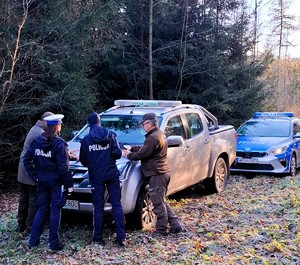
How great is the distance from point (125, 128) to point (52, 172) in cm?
218

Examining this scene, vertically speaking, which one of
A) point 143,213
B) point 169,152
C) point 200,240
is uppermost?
point 169,152

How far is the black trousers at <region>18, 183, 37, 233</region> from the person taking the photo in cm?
626

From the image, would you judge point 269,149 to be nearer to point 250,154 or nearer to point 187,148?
point 250,154

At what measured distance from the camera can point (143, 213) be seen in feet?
20.5

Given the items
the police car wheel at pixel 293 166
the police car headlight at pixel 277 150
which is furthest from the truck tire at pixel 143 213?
the police car wheel at pixel 293 166

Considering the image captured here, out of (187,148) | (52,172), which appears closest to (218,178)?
(187,148)

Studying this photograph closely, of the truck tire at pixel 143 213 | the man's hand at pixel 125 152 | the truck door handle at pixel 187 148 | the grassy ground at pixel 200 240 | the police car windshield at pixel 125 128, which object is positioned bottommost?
the grassy ground at pixel 200 240

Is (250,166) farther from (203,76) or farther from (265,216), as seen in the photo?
(203,76)

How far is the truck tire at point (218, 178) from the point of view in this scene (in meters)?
8.95

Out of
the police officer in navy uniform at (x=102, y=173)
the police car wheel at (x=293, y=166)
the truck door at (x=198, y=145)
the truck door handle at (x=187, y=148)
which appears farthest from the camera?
the police car wheel at (x=293, y=166)

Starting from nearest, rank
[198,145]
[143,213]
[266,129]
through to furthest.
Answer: [143,213] → [198,145] → [266,129]

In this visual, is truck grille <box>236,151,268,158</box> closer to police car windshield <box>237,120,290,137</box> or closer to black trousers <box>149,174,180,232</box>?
police car windshield <box>237,120,290,137</box>

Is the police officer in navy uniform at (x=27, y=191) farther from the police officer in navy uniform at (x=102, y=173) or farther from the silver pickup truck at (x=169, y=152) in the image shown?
the police officer in navy uniform at (x=102, y=173)

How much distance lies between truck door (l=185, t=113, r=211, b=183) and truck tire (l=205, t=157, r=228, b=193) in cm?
53
